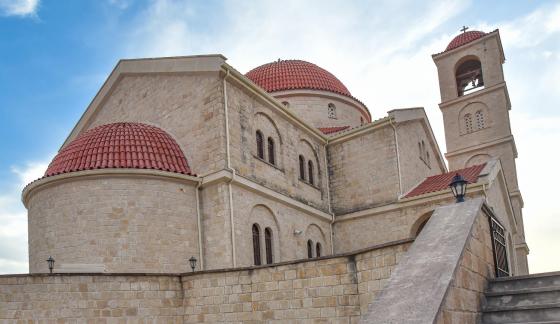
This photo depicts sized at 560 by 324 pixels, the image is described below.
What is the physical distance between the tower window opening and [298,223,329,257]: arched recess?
15.9 m

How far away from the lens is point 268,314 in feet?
34.0

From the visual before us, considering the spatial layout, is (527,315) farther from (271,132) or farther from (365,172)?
(365,172)

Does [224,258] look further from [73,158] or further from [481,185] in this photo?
[481,185]

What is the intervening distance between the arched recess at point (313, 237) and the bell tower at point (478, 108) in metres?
13.8

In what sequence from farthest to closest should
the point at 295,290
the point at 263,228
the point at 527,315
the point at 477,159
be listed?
the point at 477,159, the point at 263,228, the point at 295,290, the point at 527,315

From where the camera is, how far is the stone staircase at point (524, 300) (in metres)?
5.32

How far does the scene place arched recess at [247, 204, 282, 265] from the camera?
1578 centimetres

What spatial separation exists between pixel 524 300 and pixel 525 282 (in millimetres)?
462

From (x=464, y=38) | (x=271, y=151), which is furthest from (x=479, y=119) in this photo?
(x=271, y=151)

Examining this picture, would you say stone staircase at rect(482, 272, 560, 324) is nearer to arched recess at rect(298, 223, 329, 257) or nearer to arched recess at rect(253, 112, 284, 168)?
arched recess at rect(253, 112, 284, 168)

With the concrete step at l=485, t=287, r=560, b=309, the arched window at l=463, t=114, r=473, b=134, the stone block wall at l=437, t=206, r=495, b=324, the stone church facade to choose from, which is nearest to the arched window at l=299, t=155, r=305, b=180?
the stone church facade

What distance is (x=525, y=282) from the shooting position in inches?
239

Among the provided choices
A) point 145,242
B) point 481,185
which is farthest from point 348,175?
point 145,242

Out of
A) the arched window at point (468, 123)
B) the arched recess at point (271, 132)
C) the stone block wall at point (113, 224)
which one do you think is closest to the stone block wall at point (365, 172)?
the arched recess at point (271, 132)
